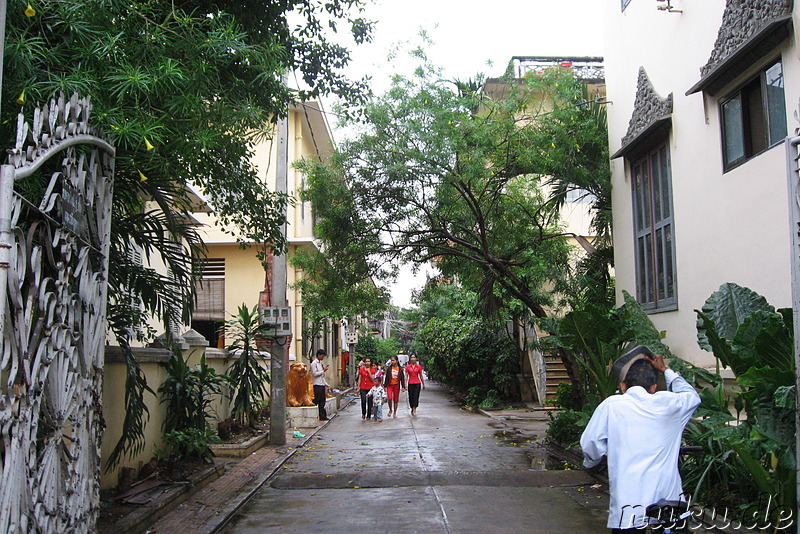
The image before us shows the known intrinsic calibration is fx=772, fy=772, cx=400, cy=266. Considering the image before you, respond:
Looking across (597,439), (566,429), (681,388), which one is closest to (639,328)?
(566,429)

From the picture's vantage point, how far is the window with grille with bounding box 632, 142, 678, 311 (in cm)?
1123

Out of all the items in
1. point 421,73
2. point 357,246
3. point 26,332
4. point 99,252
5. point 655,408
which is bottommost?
point 655,408

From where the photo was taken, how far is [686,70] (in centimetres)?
1057

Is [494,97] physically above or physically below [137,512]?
above

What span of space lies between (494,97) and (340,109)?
23.0 ft

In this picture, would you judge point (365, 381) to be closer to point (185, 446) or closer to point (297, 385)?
point (297, 385)

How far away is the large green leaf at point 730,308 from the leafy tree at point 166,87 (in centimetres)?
504

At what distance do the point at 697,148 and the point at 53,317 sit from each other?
826 centimetres

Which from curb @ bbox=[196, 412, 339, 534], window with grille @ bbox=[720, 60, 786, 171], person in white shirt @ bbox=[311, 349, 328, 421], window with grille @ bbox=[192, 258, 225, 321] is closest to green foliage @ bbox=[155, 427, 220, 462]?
curb @ bbox=[196, 412, 339, 534]

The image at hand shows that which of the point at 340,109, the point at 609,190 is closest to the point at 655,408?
the point at 340,109

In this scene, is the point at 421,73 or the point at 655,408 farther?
the point at 421,73

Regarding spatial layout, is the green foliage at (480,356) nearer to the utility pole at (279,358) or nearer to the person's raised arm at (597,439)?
the utility pole at (279,358)

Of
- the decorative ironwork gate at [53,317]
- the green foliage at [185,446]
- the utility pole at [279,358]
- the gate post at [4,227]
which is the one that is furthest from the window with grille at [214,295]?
the gate post at [4,227]

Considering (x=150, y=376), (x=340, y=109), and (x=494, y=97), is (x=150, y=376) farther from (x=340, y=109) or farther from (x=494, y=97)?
(x=494, y=97)
